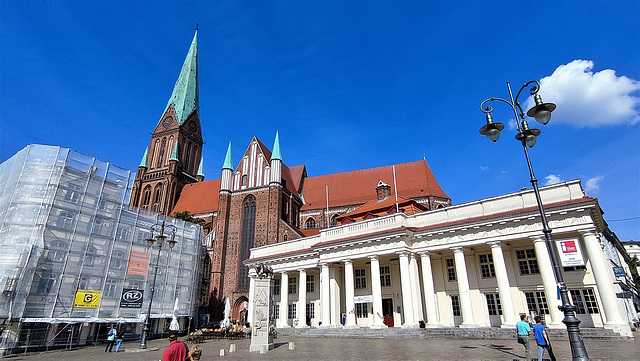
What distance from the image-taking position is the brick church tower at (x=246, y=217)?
3866 centimetres

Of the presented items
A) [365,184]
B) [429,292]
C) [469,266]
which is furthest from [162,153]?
[469,266]

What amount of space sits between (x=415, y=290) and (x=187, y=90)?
60348 millimetres

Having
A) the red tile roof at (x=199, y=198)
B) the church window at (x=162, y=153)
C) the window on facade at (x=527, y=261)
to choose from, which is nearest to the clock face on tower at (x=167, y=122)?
the church window at (x=162, y=153)

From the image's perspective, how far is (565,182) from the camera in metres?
18.2

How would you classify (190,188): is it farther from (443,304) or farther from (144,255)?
(443,304)

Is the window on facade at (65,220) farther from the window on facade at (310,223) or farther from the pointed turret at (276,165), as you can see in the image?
the window on facade at (310,223)

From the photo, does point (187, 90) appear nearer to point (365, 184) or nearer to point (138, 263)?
point (365, 184)

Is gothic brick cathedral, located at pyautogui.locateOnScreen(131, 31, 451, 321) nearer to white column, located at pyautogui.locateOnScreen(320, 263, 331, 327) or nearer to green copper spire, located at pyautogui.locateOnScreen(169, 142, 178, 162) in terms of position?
green copper spire, located at pyautogui.locateOnScreen(169, 142, 178, 162)

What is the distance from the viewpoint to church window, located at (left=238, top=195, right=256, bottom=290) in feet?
127

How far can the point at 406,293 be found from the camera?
20828 mm

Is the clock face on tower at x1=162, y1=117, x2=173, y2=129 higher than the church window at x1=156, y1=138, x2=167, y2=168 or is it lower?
higher

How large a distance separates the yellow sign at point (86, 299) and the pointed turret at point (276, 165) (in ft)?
77.1

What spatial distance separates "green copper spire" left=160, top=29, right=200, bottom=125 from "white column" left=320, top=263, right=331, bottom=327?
4824 centimetres

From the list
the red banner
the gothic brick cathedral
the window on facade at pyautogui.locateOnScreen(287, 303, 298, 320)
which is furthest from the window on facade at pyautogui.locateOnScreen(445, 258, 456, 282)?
the red banner
